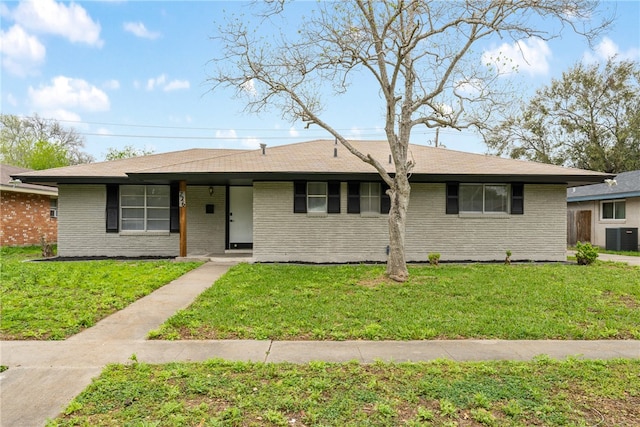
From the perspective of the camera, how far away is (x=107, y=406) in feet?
10.1

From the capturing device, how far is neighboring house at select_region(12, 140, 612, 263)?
37.8 feet

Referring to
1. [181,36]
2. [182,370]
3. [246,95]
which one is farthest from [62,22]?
[182,370]

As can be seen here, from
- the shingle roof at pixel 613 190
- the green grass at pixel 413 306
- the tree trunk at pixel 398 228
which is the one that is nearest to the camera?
the green grass at pixel 413 306

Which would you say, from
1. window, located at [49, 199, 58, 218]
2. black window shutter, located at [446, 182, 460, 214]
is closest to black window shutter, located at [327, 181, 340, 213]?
black window shutter, located at [446, 182, 460, 214]

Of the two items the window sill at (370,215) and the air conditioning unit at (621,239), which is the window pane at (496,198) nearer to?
the window sill at (370,215)

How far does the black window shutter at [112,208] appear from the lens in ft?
40.8

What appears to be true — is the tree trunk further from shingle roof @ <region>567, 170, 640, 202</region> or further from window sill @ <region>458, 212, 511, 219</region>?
shingle roof @ <region>567, 170, 640, 202</region>

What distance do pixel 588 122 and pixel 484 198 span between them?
2446 centimetres

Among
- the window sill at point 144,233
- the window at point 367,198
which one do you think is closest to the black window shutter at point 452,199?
the window at point 367,198

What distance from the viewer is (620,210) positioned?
57.8 ft

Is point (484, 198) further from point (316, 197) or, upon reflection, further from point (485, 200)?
point (316, 197)

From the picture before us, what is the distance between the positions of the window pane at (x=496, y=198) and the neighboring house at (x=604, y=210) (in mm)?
7911

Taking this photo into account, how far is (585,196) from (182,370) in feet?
70.2

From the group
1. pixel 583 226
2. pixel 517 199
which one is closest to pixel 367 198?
pixel 517 199
